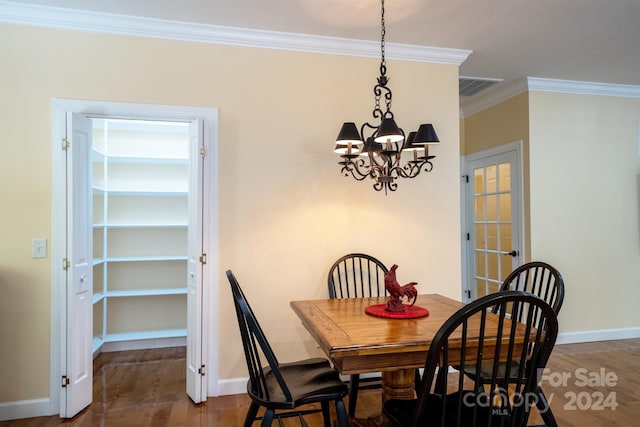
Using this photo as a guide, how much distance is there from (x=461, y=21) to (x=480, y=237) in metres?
2.67

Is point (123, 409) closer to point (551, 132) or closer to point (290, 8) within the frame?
point (290, 8)

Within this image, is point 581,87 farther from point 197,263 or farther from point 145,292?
point 145,292

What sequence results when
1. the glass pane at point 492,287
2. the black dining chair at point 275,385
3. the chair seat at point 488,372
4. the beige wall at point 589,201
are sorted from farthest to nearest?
the glass pane at point 492,287, the beige wall at point 589,201, the chair seat at point 488,372, the black dining chair at point 275,385

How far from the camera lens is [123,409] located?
2.58 meters

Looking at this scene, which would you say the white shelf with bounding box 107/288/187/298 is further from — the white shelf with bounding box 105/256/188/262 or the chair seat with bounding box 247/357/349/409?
the chair seat with bounding box 247/357/349/409

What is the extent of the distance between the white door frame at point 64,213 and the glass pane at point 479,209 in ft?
10.5

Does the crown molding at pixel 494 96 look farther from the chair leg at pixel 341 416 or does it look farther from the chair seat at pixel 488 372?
the chair leg at pixel 341 416

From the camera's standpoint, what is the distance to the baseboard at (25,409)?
8.13 feet

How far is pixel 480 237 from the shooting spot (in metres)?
4.60

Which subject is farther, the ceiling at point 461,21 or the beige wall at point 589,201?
the beige wall at point 589,201

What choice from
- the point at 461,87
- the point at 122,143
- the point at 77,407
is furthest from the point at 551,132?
the point at 77,407

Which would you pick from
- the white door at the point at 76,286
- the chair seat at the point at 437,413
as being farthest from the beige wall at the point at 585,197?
the white door at the point at 76,286

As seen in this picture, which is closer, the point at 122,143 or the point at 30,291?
the point at 30,291

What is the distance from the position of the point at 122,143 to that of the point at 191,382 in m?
2.46
